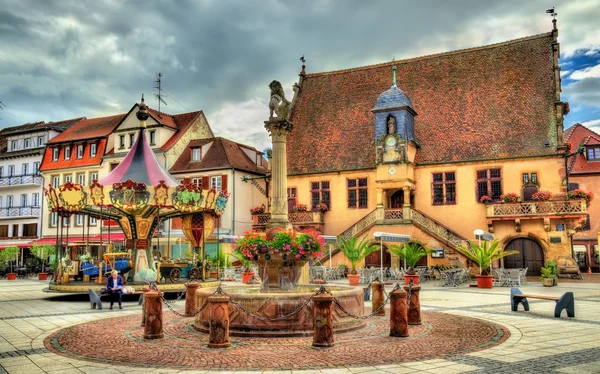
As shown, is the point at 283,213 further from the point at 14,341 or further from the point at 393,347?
the point at 14,341

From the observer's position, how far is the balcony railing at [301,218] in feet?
125

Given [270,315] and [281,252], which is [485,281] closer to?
[281,252]

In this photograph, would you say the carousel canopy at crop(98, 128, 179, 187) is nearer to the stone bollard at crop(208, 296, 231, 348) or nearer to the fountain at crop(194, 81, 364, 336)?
the fountain at crop(194, 81, 364, 336)

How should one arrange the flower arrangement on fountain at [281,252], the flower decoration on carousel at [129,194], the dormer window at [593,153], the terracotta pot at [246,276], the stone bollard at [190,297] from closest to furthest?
the flower arrangement on fountain at [281,252], the stone bollard at [190,297], the flower decoration on carousel at [129,194], the terracotta pot at [246,276], the dormer window at [593,153]

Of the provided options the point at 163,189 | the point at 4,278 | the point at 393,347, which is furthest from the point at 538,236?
the point at 4,278

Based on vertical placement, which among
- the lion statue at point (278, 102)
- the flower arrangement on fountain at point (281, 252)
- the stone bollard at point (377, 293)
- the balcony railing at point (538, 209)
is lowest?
the stone bollard at point (377, 293)

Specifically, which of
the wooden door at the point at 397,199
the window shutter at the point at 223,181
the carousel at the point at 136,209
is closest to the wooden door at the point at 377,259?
the wooden door at the point at 397,199

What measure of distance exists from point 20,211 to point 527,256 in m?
41.6

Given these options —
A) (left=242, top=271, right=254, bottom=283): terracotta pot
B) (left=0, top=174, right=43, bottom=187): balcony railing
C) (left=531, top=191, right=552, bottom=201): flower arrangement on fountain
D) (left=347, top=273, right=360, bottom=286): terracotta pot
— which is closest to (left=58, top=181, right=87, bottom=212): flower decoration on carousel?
(left=242, top=271, right=254, bottom=283): terracotta pot

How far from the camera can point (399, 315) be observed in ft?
37.4

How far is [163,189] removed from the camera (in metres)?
22.0

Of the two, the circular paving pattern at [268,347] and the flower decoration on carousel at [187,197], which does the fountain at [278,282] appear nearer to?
the circular paving pattern at [268,347]

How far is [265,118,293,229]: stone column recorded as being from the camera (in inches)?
596

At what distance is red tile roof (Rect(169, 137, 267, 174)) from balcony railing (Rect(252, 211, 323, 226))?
222 inches
